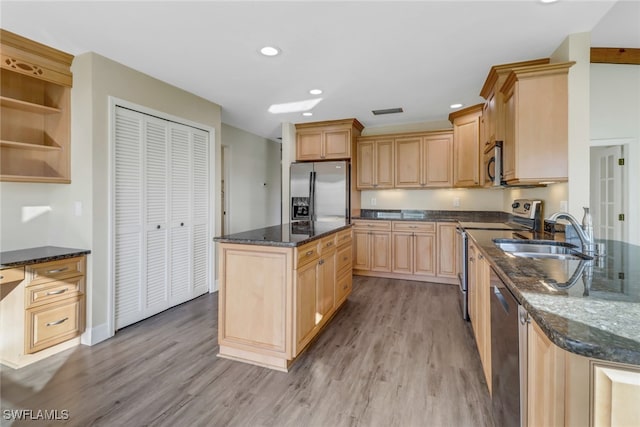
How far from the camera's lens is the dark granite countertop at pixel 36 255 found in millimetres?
2150

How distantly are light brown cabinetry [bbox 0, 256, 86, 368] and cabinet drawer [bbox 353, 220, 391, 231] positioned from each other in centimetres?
347

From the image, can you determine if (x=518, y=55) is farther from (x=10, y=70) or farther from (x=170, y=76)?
(x=10, y=70)

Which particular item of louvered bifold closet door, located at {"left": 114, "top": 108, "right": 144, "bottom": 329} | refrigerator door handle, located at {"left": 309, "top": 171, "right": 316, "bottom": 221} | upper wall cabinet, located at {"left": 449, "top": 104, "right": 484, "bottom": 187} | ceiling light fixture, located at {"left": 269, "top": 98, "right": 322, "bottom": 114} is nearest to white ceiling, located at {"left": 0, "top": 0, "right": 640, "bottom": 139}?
ceiling light fixture, located at {"left": 269, "top": 98, "right": 322, "bottom": 114}

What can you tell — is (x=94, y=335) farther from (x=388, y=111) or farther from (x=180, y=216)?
(x=388, y=111)

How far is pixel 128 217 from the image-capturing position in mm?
2850

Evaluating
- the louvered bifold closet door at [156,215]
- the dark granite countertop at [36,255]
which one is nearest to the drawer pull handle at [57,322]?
the dark granite countertop at [36,255]

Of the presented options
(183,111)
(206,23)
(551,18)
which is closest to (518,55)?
(551,18)

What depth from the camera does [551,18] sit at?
2.05m

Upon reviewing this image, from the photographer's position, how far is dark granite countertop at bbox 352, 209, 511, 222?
4.52 metres

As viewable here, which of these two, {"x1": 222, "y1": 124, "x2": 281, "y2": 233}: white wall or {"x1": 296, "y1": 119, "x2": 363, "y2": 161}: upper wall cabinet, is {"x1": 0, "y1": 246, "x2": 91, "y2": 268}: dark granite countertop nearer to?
{"x1": 222, "y1": 124, "x2": 281, "y2": 233}: white wall

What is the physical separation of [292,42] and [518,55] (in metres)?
1.96

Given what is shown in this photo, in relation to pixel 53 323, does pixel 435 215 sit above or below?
above

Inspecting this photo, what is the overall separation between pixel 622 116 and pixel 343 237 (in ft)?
11.5

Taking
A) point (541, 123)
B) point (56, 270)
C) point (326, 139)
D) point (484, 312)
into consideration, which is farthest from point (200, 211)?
point (541, 123)
